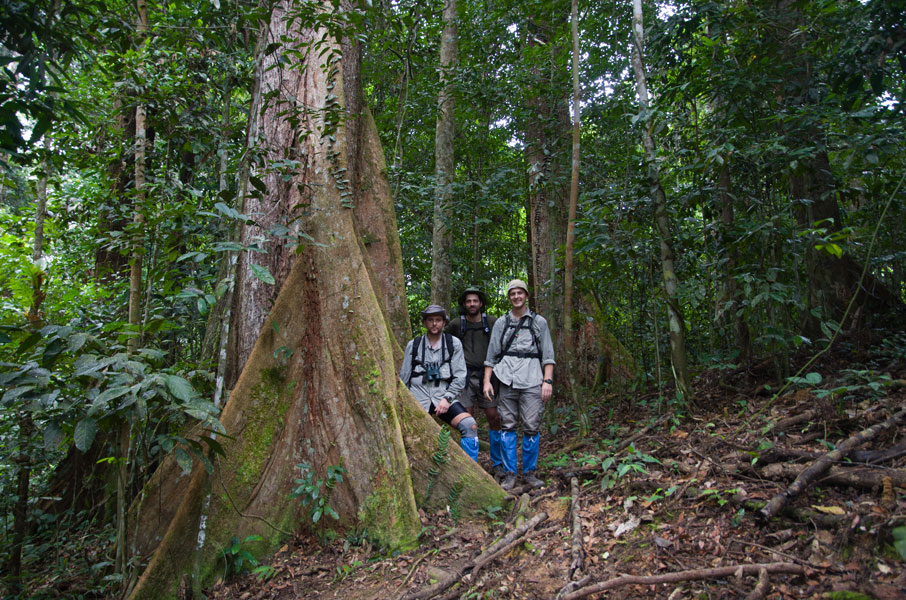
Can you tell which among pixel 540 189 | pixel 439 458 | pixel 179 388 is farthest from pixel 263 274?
pixel 540 189

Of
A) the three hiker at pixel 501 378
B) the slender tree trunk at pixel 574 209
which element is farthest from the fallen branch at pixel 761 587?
the slender tree trunk at pixel 574 209

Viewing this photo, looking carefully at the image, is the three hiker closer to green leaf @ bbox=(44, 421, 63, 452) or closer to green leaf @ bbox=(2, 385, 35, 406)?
green leaf @ bbox=(44, 421, 63, 452)

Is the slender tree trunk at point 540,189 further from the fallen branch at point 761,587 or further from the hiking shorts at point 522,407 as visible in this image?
the fallen branch at point 761,587

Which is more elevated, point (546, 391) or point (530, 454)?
point (546, 391)

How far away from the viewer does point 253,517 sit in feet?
12.6

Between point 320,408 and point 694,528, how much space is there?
290 cm

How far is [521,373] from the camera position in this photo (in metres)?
5.17

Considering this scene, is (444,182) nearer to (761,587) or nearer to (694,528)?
(694,528)

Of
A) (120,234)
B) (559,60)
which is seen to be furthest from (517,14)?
(120,234)

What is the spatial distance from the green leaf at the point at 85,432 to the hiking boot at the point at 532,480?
363 cm

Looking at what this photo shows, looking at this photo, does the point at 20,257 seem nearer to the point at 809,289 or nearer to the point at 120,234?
the point at 120,234

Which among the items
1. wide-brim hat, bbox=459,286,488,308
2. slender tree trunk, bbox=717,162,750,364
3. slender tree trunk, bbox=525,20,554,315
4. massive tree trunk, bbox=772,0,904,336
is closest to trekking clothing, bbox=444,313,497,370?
wide-brim hat, bbox=459,286,488,308

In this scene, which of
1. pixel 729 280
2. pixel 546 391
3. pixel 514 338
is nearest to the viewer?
pixel 546 391

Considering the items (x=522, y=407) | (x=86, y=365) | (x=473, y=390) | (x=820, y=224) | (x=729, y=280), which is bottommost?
(x=522, y=407)
